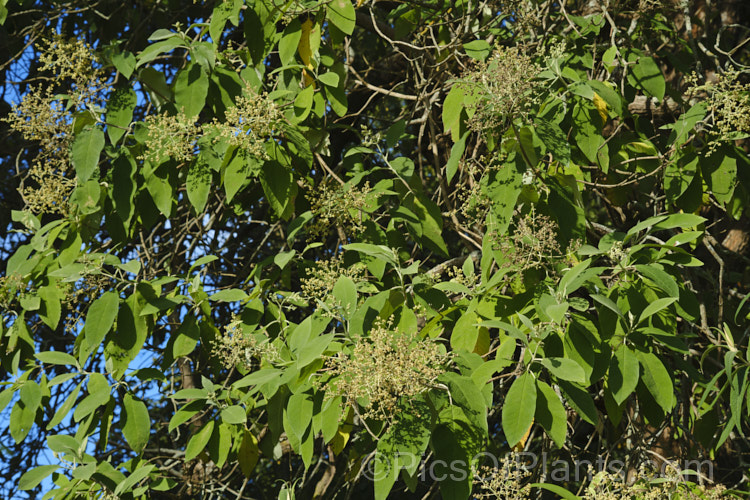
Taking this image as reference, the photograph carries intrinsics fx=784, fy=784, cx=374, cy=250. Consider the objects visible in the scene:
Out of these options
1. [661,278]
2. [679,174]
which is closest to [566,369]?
[661,278]

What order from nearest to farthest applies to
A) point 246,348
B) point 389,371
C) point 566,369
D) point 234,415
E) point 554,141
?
point 389,371 < point 566,369 < point 554,141 < point 246,348 < point 234,415

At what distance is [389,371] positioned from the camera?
1490 millimetres

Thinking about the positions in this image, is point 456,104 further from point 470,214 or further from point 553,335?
point 553,335

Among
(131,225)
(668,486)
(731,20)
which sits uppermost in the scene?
(131,225)

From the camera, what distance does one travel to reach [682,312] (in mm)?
1918

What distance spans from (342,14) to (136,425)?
1316 millimetres

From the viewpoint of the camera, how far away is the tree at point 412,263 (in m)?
1.75

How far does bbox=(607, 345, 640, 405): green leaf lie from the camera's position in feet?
5.69

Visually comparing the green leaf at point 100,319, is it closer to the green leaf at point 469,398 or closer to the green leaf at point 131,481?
the green leaf at point 131,481

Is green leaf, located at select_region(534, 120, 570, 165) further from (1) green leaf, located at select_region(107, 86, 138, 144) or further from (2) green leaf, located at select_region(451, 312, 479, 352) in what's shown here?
(1) green leaf, located at select_region(107, 86, 138, 144)

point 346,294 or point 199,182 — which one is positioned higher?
point 199,182

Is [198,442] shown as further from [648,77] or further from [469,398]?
[648,77]

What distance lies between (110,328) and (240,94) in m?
0.76

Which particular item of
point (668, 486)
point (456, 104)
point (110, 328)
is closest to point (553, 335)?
point (668, 486)
